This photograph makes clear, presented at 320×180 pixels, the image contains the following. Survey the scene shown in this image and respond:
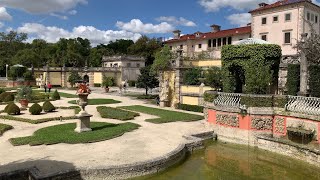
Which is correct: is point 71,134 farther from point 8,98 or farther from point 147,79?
point 147,79

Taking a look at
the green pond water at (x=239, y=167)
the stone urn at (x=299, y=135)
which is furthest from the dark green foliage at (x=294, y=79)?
the green pond water at (x=239, y=167)

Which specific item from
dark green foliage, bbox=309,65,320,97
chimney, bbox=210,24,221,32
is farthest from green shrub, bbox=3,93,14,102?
chimney, bbox=210,24,221,32

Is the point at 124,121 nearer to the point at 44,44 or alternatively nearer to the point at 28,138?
the point at 28,138

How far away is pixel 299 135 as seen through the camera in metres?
16.5

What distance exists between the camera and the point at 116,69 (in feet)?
211

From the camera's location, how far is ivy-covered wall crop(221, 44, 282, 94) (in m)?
19.6

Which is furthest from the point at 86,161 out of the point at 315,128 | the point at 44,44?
the point at 44,44

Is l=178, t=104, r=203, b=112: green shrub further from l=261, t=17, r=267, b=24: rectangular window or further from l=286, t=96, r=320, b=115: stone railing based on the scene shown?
l=261, t=17, r=267, b=24: rectangular window

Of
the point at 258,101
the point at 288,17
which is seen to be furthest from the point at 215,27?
the point at 258,101

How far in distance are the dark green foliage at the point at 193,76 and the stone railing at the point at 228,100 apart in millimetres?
12269

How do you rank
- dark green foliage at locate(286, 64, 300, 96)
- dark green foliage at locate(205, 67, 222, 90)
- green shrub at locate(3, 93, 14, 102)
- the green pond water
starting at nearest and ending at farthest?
the green pond water
dark green foliage at locate(286, 64, 300, 96)
dark green foliage at locate(205, 67, 222, 90)
green shrub at locate(3, 93, 14, 102)

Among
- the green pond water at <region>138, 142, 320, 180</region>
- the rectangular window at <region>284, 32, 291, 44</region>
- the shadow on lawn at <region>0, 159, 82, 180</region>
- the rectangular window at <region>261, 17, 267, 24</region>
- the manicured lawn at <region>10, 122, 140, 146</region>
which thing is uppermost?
the rectangular window at <region>261, 17, 267, 24</region>

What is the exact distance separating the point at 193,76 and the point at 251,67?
45.4 feet

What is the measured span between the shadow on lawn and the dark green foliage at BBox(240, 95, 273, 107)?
35.9ft
